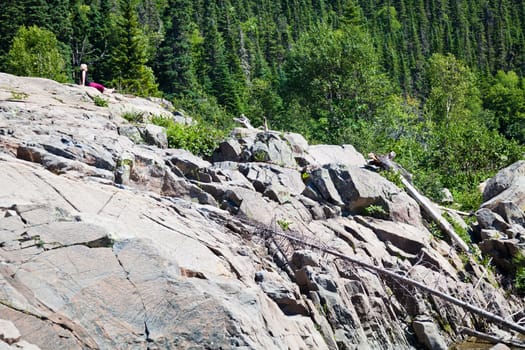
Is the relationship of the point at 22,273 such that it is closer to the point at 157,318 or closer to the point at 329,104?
the point at 157,318

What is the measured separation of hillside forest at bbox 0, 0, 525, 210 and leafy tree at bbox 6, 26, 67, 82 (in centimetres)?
13

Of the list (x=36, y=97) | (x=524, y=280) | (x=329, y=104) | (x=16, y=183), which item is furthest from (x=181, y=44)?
(x=16, y=183)

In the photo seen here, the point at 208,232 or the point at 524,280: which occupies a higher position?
the point at 208,232

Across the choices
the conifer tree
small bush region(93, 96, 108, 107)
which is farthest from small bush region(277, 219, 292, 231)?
the conifer tree

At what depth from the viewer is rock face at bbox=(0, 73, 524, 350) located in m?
7.19

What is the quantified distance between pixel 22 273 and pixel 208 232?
4640mm

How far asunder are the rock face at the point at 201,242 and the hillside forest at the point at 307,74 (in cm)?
305

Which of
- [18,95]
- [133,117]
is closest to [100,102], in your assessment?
[133,117]

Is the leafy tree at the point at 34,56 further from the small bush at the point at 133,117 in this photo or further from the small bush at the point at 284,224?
the small bush at the point at 284,224

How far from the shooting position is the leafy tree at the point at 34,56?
3978 cm

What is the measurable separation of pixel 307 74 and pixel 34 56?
1826cm

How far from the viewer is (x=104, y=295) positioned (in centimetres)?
721

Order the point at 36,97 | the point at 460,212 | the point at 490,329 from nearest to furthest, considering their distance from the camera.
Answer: the point at 490,329, the point at 36,97, the point at 460,212

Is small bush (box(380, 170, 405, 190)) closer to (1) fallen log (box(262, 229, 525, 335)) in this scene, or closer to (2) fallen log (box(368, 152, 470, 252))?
(2) fallen log (box(368, 152, 470, 252))
